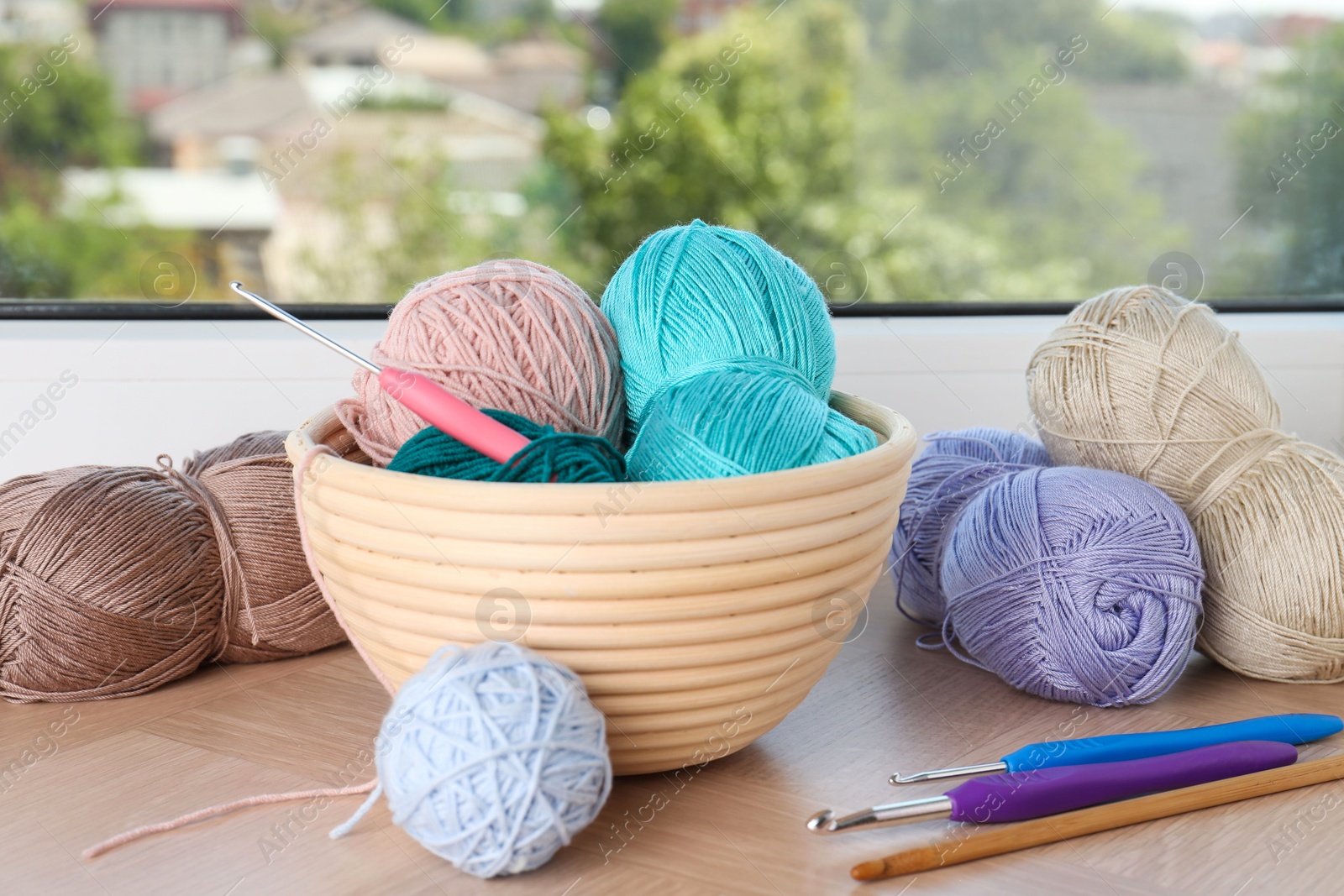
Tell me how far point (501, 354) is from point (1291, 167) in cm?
303

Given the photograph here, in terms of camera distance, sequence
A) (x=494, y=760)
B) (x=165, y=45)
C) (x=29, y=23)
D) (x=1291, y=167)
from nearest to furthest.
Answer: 1. (x=494, y=760)
2. (x=1291, y=167)
3. (x=29, y=23)
4. (x=165, y=45)

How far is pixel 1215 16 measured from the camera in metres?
3.71

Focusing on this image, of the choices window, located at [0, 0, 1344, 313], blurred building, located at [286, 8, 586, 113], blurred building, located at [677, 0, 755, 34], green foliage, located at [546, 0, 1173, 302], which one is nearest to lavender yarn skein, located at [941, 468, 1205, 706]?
window, located at [0, 0, 1344, 313]

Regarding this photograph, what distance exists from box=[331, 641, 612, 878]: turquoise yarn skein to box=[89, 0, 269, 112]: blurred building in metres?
3.60

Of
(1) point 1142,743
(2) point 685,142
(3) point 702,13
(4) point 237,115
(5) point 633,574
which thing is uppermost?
(3) point 702,13

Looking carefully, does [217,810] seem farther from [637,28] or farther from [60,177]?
[637,28]

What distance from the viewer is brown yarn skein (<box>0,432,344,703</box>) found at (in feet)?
2.02

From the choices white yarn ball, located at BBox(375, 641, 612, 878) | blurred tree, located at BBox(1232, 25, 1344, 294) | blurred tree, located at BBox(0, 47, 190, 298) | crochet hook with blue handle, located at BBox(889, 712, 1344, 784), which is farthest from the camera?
blurred tree, located at BBox(0, 47, 190, 298)

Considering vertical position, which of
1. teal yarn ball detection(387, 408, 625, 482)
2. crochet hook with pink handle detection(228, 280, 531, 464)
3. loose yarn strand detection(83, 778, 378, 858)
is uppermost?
crochet hook with pink handle detection(228, 280, 531, 464)

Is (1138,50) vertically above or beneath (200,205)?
above

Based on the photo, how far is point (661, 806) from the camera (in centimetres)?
51

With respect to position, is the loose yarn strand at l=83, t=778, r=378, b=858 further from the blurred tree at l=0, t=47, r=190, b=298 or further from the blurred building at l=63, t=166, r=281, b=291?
the blurred building at l=63, t=166, r=281, b=291

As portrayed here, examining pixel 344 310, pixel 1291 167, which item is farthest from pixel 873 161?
pixel 344 310

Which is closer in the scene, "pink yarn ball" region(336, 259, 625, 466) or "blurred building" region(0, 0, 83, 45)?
"pink yarn ball" region(336, 259, 625, 466)
